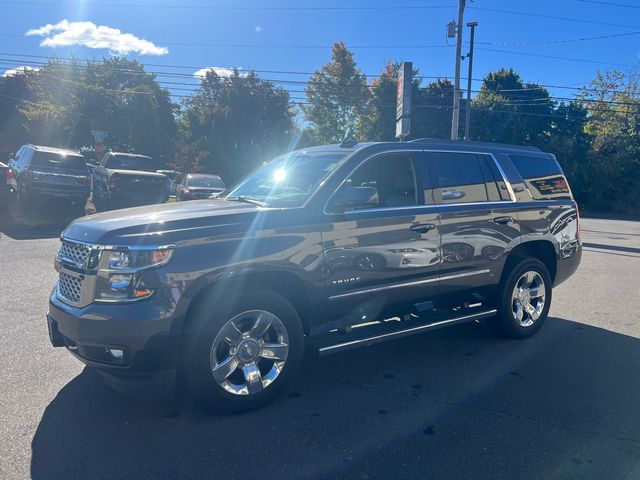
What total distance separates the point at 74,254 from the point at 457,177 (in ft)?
11.6

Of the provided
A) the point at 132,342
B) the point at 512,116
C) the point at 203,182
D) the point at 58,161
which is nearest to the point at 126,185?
the point at 58,161

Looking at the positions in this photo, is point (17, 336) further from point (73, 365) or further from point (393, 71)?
point (393, 71)

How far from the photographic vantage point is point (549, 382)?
430 cm

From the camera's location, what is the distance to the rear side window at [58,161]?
14.5 meters

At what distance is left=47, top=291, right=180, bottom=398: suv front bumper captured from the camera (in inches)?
128

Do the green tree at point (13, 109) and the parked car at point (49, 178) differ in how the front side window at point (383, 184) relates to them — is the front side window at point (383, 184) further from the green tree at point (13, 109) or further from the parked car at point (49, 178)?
the green tree at point (13, 109)

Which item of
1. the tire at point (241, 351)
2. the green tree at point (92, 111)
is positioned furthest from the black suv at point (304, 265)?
the green tree at point (92, 111)

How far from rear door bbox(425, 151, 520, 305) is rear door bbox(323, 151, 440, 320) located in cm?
17

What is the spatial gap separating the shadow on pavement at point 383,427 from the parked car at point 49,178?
12.0m

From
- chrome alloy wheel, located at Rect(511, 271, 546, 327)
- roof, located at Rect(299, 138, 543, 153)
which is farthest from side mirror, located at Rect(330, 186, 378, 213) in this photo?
chrome alloy wheel, located at Rect(511, 271, 546, 327)

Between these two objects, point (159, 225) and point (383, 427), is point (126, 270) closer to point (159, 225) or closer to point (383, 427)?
point (159, 225)

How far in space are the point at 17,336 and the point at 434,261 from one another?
423 cm

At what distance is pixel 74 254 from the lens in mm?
3664

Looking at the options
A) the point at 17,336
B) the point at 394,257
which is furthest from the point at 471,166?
the point at 17,336
